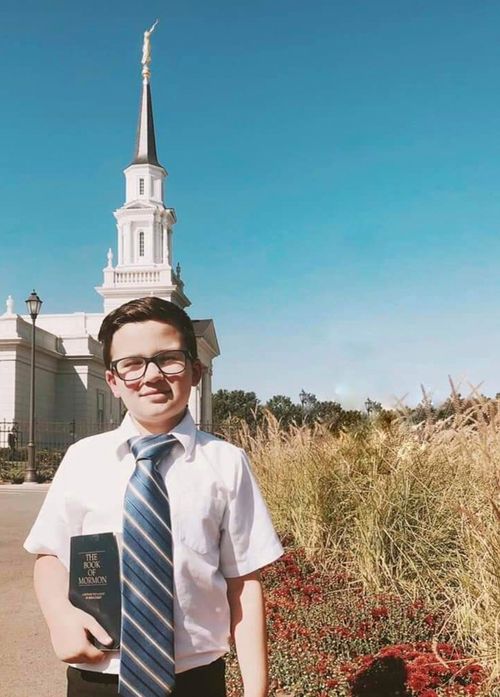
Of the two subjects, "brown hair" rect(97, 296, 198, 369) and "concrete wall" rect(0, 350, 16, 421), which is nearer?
"brown hair" rect(97, 296, 198, 369)

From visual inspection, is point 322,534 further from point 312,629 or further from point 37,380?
point 37,380

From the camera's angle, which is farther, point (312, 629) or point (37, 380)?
point (37, 380)

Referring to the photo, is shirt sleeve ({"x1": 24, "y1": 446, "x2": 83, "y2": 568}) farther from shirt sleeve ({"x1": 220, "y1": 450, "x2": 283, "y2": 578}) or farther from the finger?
shirt sleeve ({"x1": 220, "y1": 450, "x2": 283, "y2": 578})

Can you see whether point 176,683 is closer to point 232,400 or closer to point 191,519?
point 191,519

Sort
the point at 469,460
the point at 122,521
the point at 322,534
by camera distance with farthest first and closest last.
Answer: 1. the point at 322,534
2. the point at 469,460
3. the point at 122,521

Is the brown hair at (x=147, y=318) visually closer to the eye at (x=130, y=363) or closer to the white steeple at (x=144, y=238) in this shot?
the eye at (x=130, y=363)

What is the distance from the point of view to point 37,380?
37.5 m

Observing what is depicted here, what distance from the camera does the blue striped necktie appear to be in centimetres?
172

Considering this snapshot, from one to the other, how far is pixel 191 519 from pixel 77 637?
0.39 metres

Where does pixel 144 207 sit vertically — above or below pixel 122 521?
above

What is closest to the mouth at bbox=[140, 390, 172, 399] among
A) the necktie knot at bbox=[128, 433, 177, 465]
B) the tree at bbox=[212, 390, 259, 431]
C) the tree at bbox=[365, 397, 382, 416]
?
the necktie knot at bbox=[128, 433, 177, 465]

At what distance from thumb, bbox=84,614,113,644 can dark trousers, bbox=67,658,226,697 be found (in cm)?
12

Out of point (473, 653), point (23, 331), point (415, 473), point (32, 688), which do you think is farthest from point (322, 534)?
point (23, 331)

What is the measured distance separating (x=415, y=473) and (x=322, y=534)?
114 centimetres
